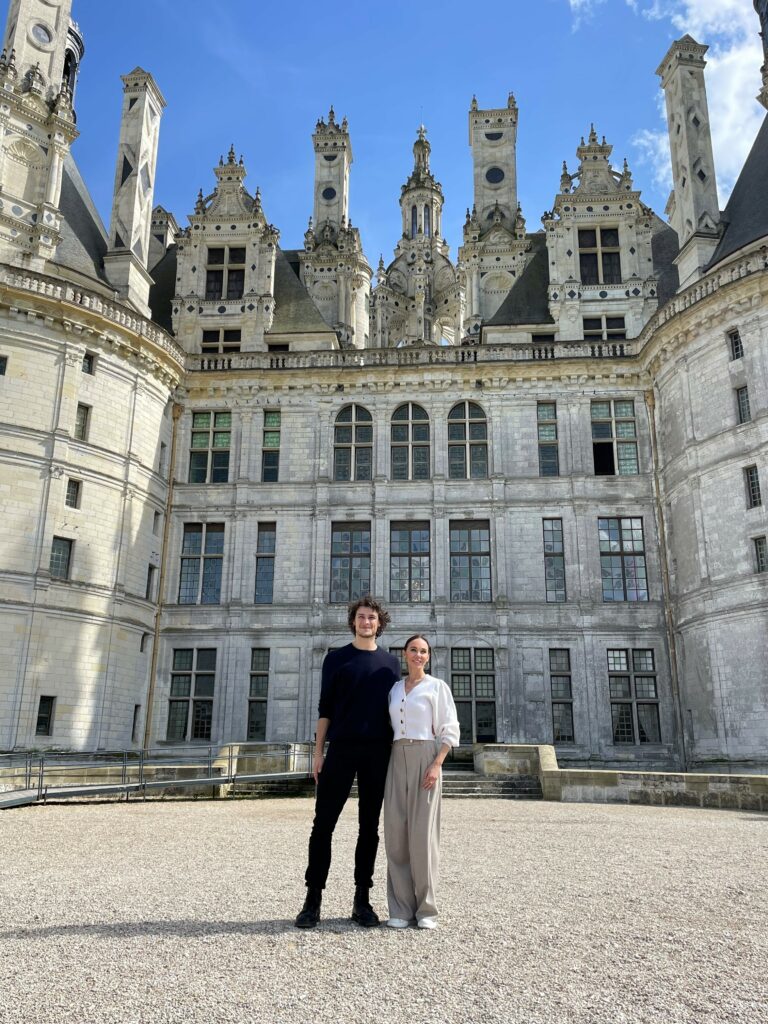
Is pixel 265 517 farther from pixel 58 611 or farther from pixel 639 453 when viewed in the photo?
pixel 639 453

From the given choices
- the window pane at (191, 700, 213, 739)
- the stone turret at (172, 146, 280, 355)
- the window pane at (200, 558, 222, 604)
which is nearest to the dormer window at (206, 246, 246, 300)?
the stone turret at (172, 146, 280, 355)

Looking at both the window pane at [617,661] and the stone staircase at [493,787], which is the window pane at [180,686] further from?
the window pane at [617,661]

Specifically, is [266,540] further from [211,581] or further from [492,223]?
[492,223]

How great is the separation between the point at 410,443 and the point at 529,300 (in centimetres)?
719

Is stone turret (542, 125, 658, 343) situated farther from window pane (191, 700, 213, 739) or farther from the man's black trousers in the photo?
the man's black trousers

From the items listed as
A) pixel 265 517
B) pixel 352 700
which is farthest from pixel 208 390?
pixel 352 700

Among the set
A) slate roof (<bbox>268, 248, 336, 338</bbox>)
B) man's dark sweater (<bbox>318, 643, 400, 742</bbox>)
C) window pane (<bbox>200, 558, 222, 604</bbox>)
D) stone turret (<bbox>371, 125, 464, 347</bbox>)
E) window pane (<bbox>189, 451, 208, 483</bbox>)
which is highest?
stone turret (<bbox>371, 125, 464, 347</bbox>)

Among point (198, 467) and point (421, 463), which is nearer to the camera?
point (421, 463)

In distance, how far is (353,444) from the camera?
92.7 feet

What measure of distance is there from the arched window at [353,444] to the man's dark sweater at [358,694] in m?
22.1

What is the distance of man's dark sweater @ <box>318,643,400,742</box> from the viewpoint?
5703 mm

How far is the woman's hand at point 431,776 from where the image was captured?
548 cm

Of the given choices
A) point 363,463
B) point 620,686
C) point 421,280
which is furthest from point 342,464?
point 421,280

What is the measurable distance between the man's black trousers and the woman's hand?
1.11 feet
